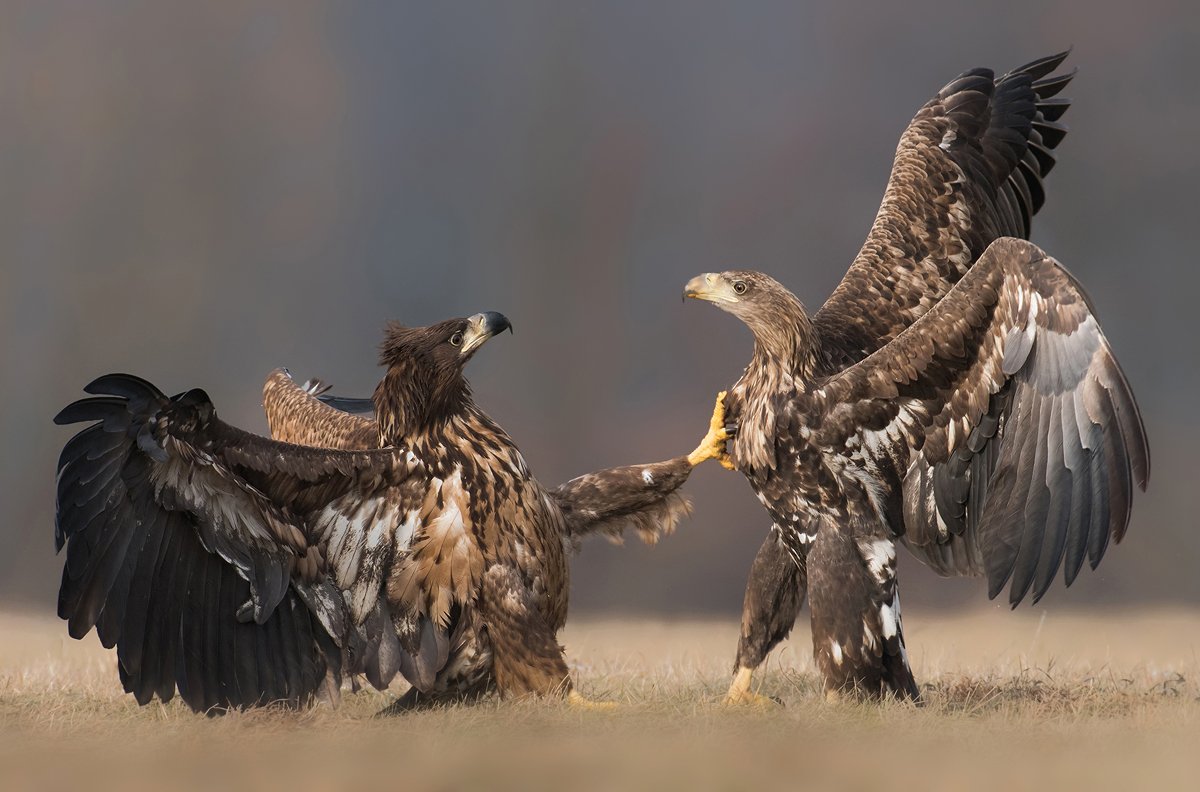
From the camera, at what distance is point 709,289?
6793 millimetres

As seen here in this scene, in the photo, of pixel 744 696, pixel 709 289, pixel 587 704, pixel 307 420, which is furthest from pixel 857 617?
pixel 307 420

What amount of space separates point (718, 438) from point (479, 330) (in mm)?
1341

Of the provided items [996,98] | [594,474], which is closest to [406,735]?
[594,474]

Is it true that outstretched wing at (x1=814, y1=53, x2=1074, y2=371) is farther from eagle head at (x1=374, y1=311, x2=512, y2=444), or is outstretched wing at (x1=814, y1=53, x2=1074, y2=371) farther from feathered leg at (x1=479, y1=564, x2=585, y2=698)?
feathered leg at (x1=479, y1=564, x2=585, y2=698)

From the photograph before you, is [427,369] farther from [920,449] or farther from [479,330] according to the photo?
[920,449]

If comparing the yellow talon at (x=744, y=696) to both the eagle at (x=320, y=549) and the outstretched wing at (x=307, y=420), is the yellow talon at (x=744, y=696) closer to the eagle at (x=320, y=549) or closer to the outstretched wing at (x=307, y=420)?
the eagle at (x=320, y=549)

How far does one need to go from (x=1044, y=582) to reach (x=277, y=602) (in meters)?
3.40

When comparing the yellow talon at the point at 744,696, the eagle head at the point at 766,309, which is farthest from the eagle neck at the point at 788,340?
the yellow talon at the point at 744,696

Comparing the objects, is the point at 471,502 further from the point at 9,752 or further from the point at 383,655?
the point at 9,752

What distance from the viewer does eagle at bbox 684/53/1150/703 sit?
19.8ft

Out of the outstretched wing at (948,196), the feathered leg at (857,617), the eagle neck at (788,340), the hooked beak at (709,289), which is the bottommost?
the feathered leg at (857,617)

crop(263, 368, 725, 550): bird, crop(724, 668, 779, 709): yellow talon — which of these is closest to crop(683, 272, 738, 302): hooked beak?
crop(263, 368, 725, 550): bird

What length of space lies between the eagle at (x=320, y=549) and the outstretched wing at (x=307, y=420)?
99cm

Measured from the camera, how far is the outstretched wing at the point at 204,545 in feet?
18.6
